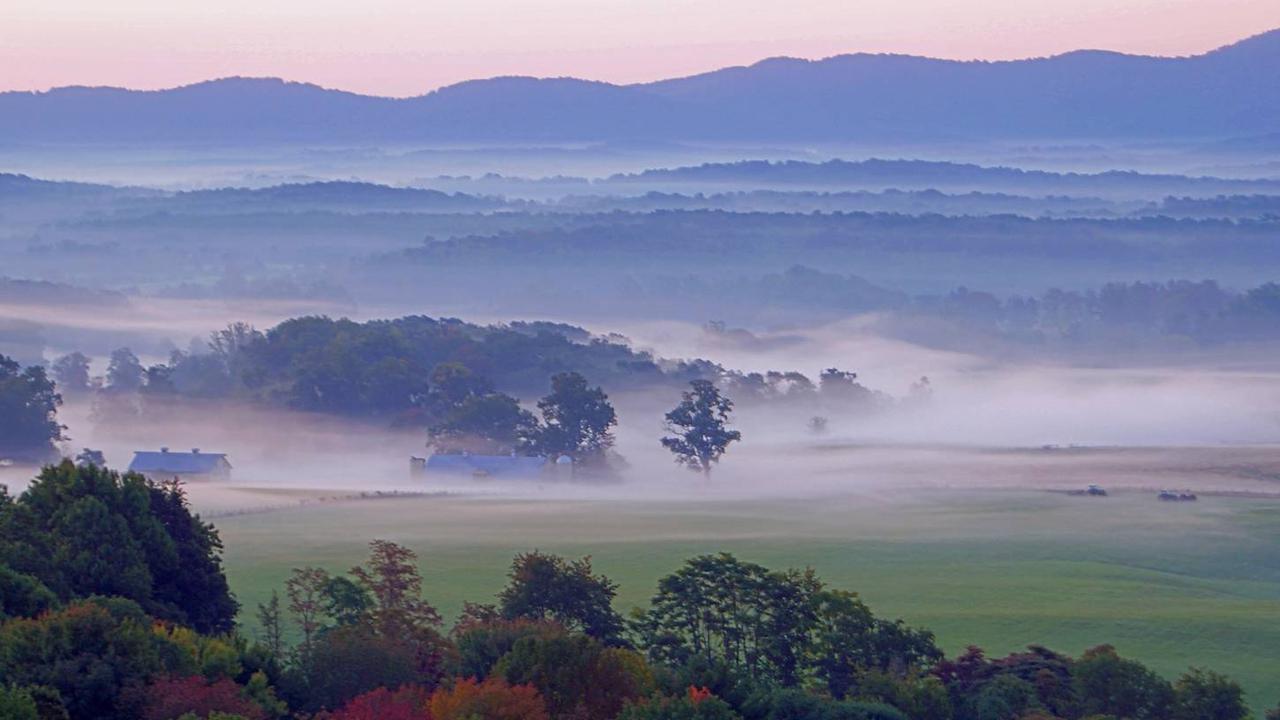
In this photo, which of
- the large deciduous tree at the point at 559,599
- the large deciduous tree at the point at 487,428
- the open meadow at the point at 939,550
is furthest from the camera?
the large deciduous tree at the point at 487,428

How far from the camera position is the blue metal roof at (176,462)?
84.0 metres

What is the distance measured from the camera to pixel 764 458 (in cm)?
9062

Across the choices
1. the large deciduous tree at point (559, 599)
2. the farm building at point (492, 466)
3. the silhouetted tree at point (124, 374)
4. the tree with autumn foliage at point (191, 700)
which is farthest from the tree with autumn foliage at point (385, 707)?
the silhouetted tree at point (124, 374)

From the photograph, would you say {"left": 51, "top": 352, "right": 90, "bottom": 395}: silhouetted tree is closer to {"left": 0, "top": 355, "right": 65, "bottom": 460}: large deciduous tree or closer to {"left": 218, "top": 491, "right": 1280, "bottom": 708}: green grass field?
{"left": 0, "top": 355, "right": 65, "bottom": 460}: large deciduous tree

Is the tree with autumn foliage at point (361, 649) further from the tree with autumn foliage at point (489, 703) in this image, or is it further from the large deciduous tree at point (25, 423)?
the large deciduous tree at point (25, 423)

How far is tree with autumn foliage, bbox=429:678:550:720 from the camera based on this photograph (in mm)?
26469

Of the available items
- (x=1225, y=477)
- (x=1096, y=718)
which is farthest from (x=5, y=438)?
(x=1096, y=718)

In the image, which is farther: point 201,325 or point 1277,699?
point 201,325

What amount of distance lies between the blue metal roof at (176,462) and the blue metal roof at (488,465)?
859 cm

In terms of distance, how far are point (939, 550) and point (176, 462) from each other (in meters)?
37.4

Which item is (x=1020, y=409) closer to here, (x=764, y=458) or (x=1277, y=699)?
(x=764, y=458)

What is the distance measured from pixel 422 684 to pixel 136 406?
8124 cm

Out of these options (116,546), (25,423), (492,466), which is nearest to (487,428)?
(492,466)

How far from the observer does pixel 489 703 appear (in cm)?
2659
